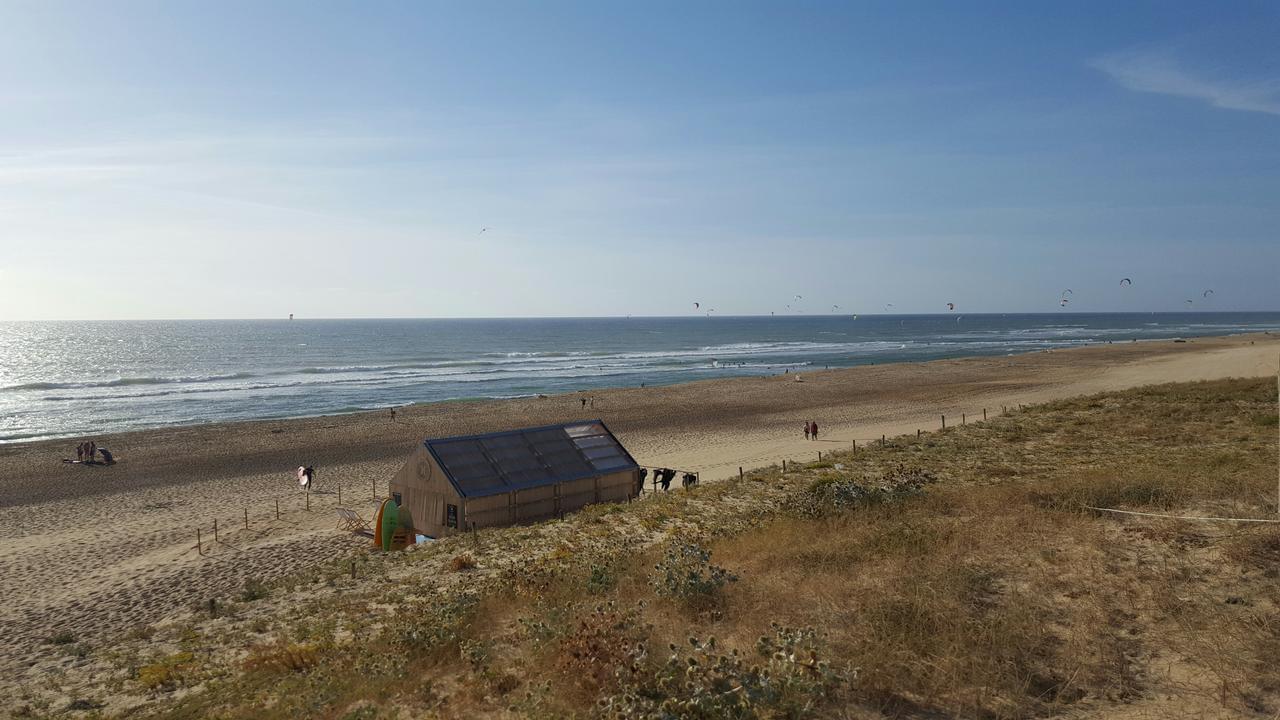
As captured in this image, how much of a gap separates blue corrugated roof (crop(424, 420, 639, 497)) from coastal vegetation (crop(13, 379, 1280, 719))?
312 centimetres

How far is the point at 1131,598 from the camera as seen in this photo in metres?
8.61

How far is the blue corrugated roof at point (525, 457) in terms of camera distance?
62.8 ft

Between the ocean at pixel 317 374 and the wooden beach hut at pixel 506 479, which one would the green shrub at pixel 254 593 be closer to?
the wooden beach hut at pixel 506 479

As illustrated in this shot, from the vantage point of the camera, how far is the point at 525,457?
67.5 feet

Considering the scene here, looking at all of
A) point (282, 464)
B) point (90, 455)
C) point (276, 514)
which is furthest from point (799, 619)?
point (90, 455)

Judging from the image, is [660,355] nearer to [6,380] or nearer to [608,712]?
[6,380]

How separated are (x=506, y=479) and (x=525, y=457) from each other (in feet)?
3.81

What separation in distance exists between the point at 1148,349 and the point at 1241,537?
9609cm

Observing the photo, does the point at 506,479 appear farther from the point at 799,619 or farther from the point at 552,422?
the point at 552,422

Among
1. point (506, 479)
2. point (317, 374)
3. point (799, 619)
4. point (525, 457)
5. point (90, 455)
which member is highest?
point (799, 619)

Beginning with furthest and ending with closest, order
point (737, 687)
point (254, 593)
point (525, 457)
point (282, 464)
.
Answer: point (282, 464) → point (525, 457) → point (254, 593) → point (737, 687)

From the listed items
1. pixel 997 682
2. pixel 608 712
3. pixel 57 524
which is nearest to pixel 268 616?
pixel 608 712

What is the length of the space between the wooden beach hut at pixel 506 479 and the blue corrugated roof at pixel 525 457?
0.03 meters

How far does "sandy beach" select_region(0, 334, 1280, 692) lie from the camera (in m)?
16.8
